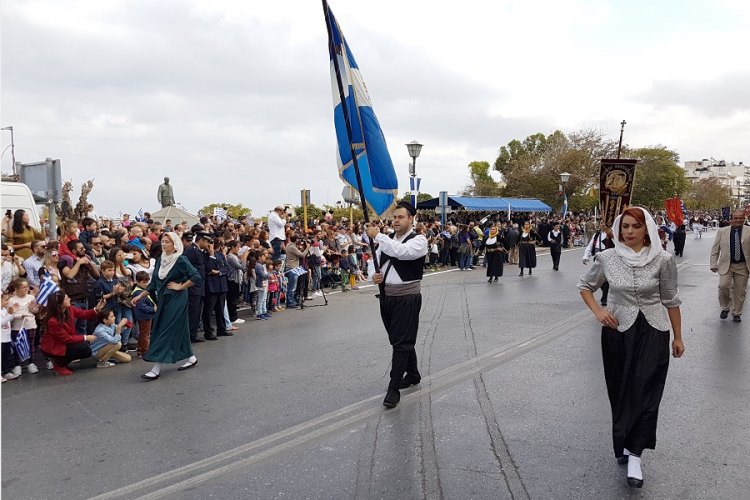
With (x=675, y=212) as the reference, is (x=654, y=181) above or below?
above

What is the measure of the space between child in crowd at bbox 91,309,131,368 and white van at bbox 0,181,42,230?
→ 3.68 meters

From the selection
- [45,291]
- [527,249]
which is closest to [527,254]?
[527,249]

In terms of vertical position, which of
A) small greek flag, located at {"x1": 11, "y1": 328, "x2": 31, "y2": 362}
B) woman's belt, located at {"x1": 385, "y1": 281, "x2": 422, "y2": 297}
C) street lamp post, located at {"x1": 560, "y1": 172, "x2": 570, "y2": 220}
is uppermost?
street lamp post, located at {"x1": 560, "y1": 172, "x2": 570, "y2": 220}

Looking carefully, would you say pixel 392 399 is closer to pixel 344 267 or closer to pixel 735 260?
pixel 735 260

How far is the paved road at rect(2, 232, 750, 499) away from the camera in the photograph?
13.4ft

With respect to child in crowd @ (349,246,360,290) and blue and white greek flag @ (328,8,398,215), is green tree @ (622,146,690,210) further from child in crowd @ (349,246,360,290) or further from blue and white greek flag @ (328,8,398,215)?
blue and white greek flag @ (328,8,398,215)

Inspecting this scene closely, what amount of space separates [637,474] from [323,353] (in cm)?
469

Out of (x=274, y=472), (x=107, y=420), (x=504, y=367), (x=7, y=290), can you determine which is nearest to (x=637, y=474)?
(x=274, y=472)

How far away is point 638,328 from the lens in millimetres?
4152

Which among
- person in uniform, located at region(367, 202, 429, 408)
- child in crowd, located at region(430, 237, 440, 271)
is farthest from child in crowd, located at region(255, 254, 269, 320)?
child in crowd, located at region(430, 237, 440, 271)

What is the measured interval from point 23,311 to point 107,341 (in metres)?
1.05

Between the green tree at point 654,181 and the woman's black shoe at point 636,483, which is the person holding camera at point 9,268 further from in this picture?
the green tree at point 654,181

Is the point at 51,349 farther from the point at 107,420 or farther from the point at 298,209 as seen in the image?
the point at 298,209

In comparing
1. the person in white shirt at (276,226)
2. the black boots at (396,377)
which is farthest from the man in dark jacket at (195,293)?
the person in white shirt at (276,226)
